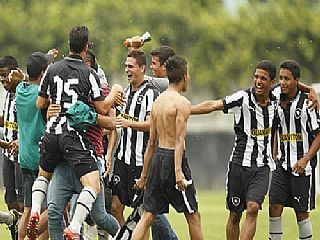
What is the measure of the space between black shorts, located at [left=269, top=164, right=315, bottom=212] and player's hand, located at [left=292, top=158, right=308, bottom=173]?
114 mm

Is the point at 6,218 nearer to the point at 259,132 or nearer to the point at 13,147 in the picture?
the point at 13,147

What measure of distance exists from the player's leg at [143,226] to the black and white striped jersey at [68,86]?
121 cm

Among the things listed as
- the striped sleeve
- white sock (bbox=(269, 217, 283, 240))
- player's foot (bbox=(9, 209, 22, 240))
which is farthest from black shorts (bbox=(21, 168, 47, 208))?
the striped sleeve

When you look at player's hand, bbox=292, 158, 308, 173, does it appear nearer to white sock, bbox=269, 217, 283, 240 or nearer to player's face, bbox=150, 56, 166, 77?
white sock, bbox=269, 217, 283, 240

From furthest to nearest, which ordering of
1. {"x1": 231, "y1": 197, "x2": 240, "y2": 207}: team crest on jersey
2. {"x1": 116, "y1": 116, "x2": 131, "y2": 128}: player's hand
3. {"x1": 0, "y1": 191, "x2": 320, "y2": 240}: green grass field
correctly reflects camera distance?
{"x1": 0, "y1": 191, "x2": 320, "y2": 240}: green grass field
{"x1": 231, "y1": 197, "x2": 240, "y2": 207}: team crest on jersey
{"x1": 116, "y1": 116, "x2": 131, "y2": 128}: player's hand

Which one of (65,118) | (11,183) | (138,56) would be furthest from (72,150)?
(11,183)

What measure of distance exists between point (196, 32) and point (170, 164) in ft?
100

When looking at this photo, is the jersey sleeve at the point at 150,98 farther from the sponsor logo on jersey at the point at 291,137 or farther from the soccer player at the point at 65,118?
the sponsor logo on jersey at the point at 291,137

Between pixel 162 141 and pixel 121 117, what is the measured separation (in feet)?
3.52

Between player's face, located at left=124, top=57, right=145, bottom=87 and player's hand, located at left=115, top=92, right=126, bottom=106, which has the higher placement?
player's face, located at left=124, top=57, right=145, bottom=87

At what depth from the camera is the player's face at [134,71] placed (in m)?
12.5

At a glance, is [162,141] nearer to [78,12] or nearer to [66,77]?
[66,77]

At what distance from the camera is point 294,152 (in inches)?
504

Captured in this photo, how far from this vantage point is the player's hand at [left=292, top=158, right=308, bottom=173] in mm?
12633
